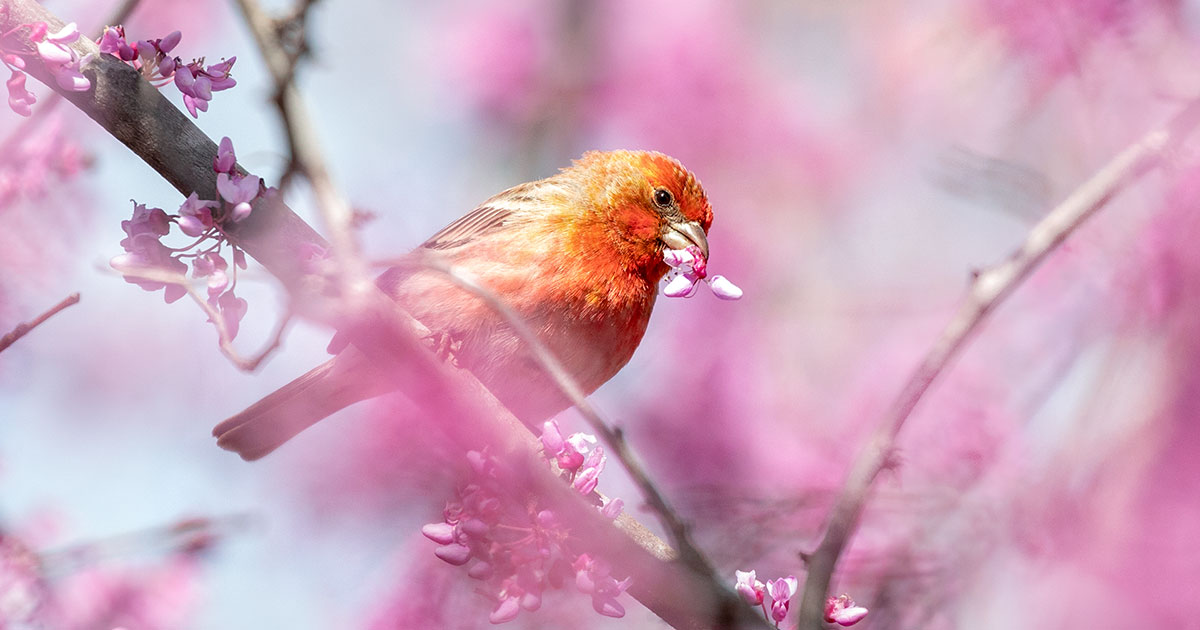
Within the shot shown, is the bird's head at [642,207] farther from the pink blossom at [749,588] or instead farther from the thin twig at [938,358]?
the thin twig at [938,358]

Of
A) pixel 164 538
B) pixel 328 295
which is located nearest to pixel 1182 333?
pixel 328 295

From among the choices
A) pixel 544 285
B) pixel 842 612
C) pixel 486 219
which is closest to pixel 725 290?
pixel 842 612

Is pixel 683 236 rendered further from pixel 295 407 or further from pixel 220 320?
pixel 220 320

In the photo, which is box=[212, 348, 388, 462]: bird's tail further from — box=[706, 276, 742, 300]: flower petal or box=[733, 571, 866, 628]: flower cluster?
box=[733, 571, 866, 628]: flower cluster

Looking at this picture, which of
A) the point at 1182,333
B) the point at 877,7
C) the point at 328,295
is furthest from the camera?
the point at 877,7

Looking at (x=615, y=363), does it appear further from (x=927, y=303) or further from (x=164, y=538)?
(x=927, y=303)

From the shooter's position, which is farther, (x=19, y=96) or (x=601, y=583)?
(x=601, y=583)

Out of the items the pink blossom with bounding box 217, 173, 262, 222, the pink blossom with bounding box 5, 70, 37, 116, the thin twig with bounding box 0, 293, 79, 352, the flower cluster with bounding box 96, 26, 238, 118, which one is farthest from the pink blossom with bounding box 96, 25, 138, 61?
the thin twig with bounding box 0, 293, 79, 352
